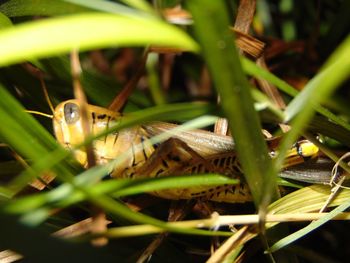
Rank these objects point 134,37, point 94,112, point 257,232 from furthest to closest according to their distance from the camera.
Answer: point 94,112 < point 257,232 < point 134,37

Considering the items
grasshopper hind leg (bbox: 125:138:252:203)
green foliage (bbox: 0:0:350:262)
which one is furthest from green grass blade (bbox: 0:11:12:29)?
grasshopper hind leg (bbox: 125:138:252:203)

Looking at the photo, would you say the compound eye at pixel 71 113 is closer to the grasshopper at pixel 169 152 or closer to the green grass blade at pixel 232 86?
the grasshopper at pixel 169 152

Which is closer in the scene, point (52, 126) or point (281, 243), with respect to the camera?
point (281, 243)

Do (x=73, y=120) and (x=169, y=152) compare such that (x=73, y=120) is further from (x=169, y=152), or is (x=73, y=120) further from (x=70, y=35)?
(x=70, y=35)

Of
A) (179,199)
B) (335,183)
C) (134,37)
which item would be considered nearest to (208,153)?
(179,199)

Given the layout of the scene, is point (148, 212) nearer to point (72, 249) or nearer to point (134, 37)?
point (72, 249)

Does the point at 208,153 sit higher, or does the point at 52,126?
the point at 52,126
